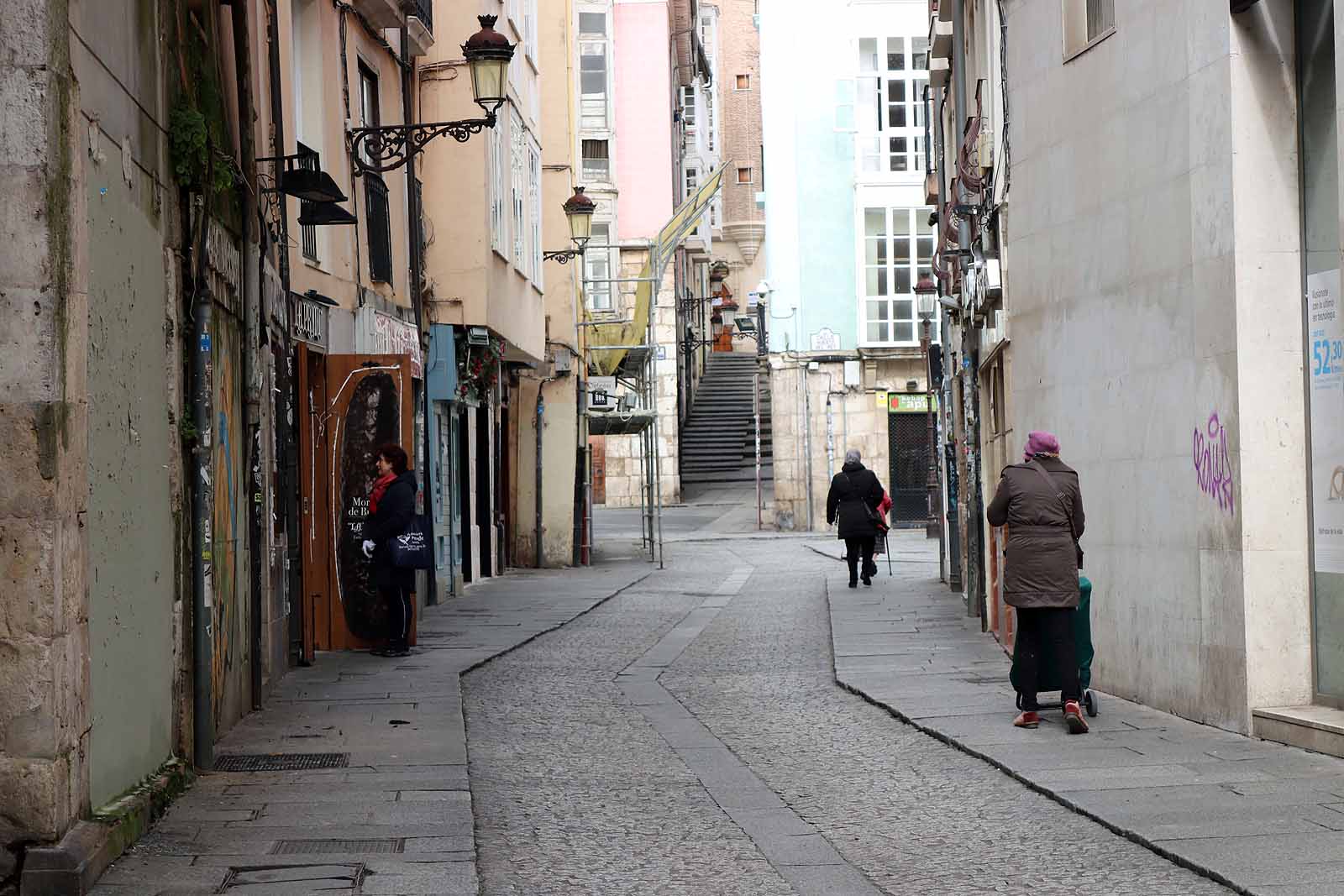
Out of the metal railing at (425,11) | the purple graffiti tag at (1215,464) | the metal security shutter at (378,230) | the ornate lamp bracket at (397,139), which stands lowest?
the purple graffiti tag at (1215,464)

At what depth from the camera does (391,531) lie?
15.0m

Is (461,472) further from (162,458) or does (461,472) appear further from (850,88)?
(850,88)

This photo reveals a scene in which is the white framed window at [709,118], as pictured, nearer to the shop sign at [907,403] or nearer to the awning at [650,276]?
the shop sign at [907,403]

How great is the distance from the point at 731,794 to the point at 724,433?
2035 inches

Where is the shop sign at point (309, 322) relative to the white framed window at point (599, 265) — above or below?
below

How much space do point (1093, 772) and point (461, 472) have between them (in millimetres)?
16279

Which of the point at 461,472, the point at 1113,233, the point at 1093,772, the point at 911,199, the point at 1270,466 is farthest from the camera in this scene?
the point at 911,199

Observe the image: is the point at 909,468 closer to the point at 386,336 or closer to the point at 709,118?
the point at 386,336

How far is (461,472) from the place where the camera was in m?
24.4

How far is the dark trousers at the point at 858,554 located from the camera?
2395 cm

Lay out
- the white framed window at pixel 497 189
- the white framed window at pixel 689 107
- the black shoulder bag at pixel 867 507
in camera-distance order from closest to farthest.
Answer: the white framed window at pixel 497 189
the black shoulder bag at pixel 867 507
the white framed window at pixel 689 107

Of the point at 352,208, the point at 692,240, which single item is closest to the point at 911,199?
the point at 692,240

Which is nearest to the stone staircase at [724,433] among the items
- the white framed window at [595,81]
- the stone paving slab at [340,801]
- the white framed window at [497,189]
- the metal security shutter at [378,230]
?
the white framed window at [595,81]

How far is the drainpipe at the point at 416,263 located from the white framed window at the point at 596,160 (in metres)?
26.7
